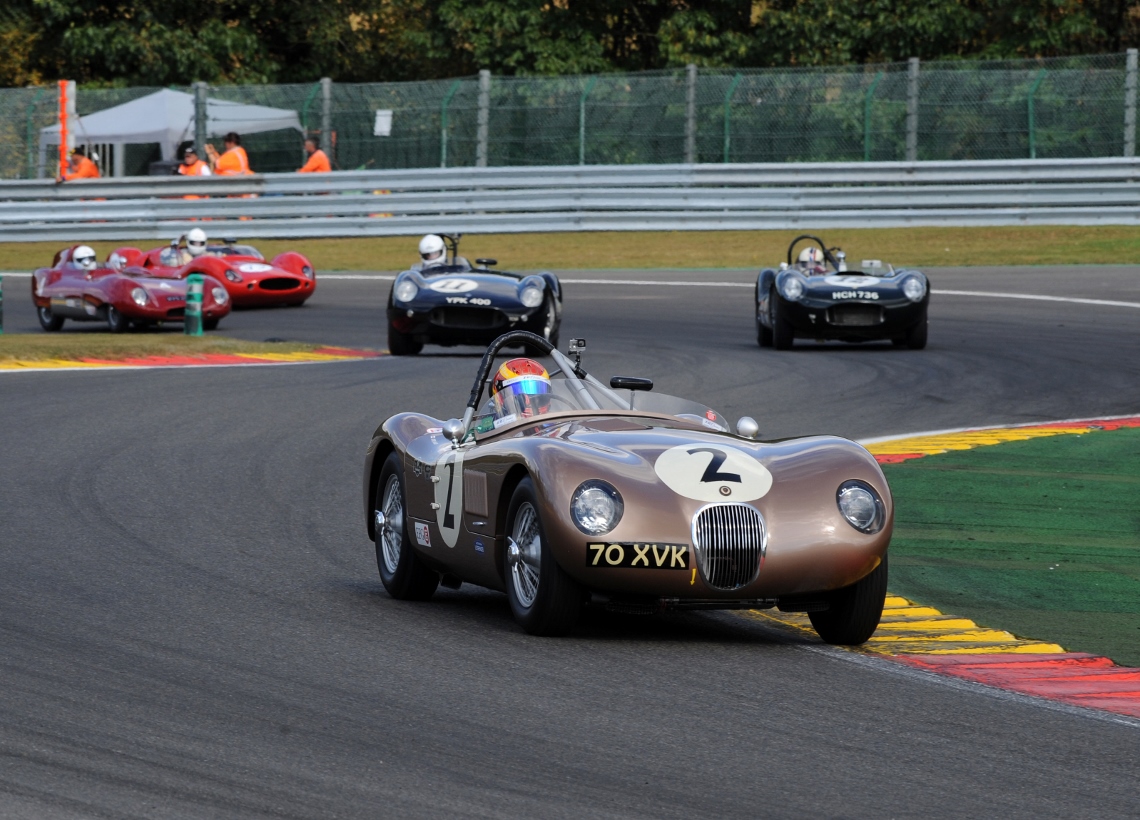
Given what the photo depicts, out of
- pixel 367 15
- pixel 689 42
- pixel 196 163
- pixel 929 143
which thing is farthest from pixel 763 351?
pixel 367 15

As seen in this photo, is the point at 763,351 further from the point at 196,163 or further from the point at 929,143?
the point at 196,163

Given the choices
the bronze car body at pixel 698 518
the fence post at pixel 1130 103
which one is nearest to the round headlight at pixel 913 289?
the fence post at pixel 1130 103

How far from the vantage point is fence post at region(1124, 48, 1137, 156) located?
23.5m

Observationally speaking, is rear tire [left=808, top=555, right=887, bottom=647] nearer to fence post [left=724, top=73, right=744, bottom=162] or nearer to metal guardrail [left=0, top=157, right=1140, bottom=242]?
metal guardrail [left=0, top=157, right=1140, bottom=242]

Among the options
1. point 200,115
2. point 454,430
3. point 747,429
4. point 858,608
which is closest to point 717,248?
point 200,115

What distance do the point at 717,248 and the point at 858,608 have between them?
62.9 ft

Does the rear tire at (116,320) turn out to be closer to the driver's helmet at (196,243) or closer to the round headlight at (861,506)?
the driver's helmet at (196,243)

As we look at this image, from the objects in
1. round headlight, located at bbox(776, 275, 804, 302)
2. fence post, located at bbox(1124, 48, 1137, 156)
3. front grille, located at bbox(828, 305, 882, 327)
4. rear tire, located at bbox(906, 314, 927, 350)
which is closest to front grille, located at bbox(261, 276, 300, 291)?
round headlight, located at bbox(776, 275, 804, 302)

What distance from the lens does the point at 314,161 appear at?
83.3ft

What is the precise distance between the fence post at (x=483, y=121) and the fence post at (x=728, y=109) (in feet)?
10.9

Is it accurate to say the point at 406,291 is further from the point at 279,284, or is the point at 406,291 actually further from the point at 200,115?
the point at 200,115

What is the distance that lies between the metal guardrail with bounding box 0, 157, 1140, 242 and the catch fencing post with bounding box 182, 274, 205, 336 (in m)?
7.16

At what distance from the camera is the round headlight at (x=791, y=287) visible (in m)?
15.9

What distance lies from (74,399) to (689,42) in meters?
22.7
